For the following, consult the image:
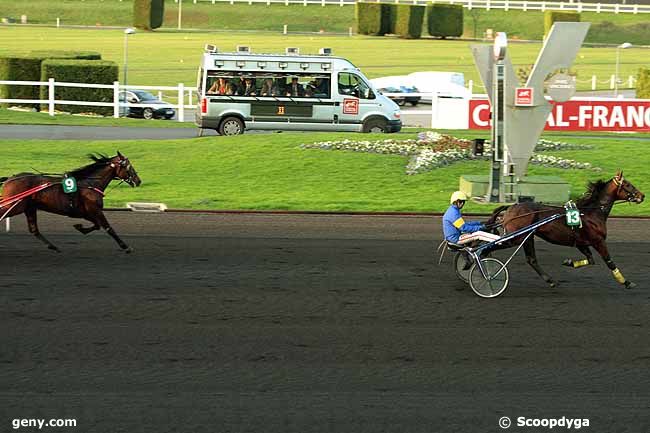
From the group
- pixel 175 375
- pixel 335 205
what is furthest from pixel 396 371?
pixel 335 205

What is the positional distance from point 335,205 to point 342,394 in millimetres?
11061

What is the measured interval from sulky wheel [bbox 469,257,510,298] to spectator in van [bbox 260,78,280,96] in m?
18.6

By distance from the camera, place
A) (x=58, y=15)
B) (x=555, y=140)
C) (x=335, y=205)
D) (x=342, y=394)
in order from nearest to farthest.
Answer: (x=342, y=394) → (x=335, y=205) → (x=555, y=140) → (x=58, y=15)

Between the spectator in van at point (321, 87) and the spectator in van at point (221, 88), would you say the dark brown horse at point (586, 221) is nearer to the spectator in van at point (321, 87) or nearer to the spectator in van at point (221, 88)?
the spectator in van at point (321, 87)

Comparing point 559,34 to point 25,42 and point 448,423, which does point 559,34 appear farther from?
point 25,42

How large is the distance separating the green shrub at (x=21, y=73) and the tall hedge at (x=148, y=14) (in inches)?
1585

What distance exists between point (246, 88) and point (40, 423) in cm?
2290

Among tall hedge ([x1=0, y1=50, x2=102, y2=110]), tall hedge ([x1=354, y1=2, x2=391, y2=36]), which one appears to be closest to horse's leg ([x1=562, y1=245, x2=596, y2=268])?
tall hedge ([x1=0, y1=50, x2=102, y2=110])

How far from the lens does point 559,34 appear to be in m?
19.9

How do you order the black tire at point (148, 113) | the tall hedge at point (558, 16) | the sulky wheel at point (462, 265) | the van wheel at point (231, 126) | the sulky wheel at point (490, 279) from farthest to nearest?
the tall hedge at point (558, 16) < the black tire at point (148, 113) < the van wheel at point (231, 126) < the sulky wheel at point (462, 265) < the sulky wheel at point (490, 279)

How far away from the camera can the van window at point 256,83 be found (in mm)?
30094

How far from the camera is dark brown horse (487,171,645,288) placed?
1255cm

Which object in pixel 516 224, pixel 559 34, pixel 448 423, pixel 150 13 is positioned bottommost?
pixel 448 423

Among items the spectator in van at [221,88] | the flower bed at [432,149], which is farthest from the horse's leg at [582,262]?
the spectator in van at [221,88]
